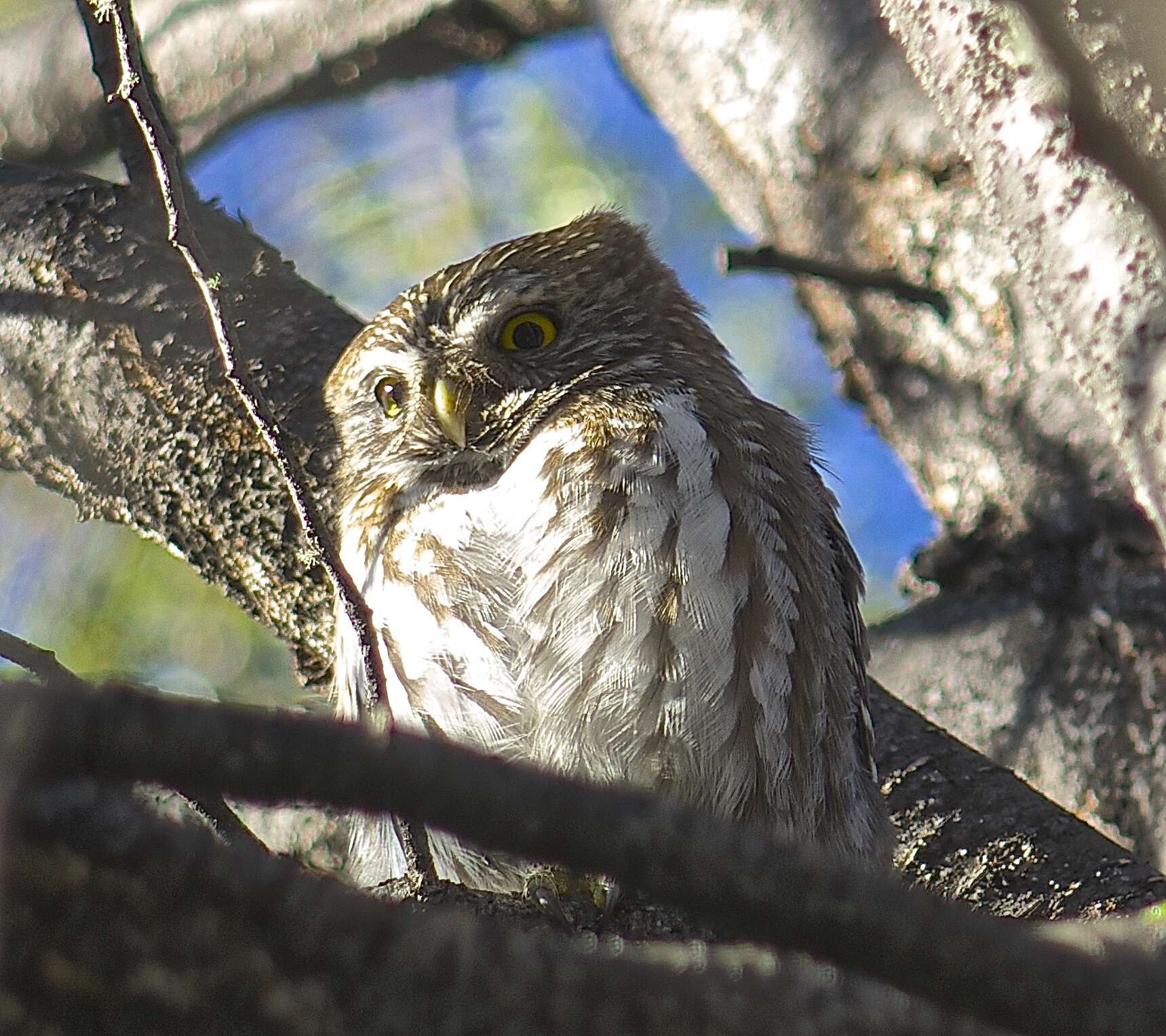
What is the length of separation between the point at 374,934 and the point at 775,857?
0.28m

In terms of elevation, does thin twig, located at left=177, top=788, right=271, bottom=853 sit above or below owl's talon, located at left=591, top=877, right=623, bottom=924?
below

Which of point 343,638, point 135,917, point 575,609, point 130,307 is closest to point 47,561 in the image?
point 130,307

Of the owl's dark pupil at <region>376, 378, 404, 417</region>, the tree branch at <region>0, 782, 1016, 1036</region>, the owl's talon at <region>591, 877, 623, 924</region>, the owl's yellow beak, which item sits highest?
the owl's dark pupil at <region>376, 378, 404, 417</region>

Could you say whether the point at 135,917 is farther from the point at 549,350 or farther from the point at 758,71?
the point at 758,71

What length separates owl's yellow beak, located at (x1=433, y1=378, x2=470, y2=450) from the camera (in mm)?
3223

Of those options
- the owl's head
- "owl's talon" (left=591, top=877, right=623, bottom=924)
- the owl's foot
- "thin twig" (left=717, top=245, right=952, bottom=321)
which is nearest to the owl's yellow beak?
the owl's head

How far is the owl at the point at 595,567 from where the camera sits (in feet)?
8.55

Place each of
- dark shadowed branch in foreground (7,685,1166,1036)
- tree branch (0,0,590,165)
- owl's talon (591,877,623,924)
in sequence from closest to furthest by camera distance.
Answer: dark shadowed branch in foreground (7,685,1166,1036) < owl's talon (591,877,623,924) < tree branch (0,0,590,165)

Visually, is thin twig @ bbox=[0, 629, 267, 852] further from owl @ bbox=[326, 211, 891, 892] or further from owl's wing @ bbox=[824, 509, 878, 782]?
owl's wing @ bbox=[824, 509, 878, 782]

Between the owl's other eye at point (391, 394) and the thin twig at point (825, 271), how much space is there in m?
0.98

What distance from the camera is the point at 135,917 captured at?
0.94 m

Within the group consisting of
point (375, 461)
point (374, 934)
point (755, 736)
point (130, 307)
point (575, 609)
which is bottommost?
point (374, 934)

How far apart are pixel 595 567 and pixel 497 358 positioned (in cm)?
85

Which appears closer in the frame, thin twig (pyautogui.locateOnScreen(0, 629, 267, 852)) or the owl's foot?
thin twig (pyautogui.locateOnScreen(0, 629, 267, 852))
